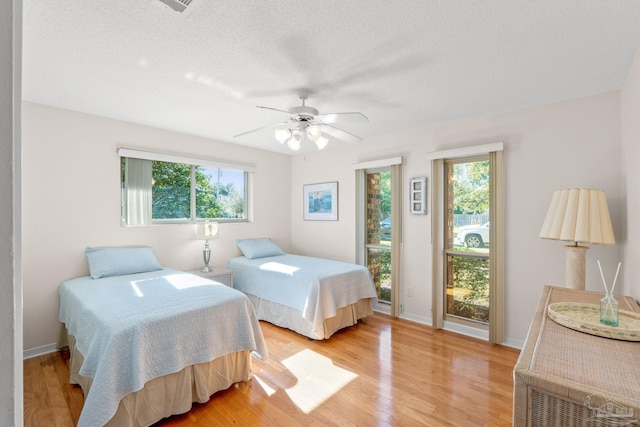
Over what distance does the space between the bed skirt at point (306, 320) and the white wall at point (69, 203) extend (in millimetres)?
1221

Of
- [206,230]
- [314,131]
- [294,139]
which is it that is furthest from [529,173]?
[206,230]

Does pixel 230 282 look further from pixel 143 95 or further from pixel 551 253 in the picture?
pixel 551 253

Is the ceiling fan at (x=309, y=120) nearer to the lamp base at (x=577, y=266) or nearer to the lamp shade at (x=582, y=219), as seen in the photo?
the lamp shade at (x=582, y=219)

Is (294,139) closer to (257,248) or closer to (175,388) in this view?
(175,388)

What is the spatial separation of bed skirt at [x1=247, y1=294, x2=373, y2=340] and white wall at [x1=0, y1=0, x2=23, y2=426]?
2.90 metres

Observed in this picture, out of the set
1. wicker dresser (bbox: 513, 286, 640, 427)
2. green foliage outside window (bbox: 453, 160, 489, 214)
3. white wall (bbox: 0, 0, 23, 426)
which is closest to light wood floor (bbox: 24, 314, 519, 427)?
wicker dresser (bbox: 513, 286, 640, 427)

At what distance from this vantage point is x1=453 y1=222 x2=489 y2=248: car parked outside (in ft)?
10.9

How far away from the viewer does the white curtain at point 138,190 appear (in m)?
3.49

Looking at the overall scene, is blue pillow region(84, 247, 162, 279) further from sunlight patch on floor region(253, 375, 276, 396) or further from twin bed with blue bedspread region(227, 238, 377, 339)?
sunlight patch on floor region(253, 375, 276, 396)

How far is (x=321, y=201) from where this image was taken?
4797mm

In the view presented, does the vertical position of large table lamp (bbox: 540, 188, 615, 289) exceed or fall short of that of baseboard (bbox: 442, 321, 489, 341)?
it exceeds it

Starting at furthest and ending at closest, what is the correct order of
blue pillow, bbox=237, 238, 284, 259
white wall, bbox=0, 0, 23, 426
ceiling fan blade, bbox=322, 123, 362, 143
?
blue pillow, bbox=237, 238, 284, 259 → ceiling fan blade, bbox=322, 123, 362, 143 → white wall, bbox=0, 0, 23, 426

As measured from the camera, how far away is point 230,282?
3.86m

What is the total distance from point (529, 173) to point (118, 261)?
426 cm
